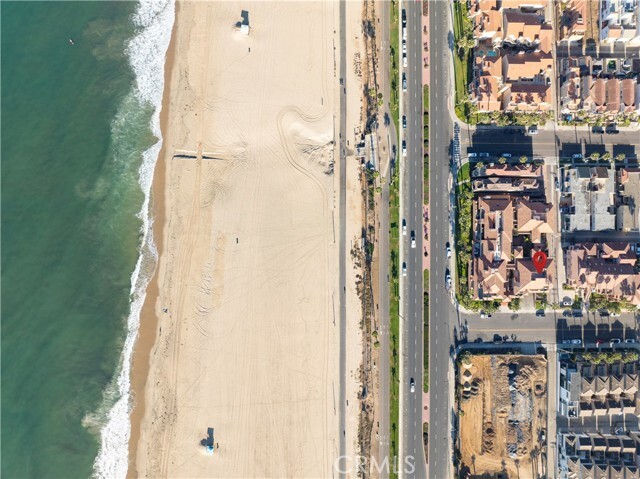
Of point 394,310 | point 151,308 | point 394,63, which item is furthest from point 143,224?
point 394,63

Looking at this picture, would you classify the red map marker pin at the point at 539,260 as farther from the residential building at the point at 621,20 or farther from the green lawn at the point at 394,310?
the residential building at the point at 621,20

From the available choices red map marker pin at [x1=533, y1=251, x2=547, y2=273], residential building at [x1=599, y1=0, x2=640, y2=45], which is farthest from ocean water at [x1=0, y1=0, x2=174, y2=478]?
residential building at [x1=599, y1=0, x2=640, y2=45]

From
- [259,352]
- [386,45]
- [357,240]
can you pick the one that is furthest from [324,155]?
[259,352]

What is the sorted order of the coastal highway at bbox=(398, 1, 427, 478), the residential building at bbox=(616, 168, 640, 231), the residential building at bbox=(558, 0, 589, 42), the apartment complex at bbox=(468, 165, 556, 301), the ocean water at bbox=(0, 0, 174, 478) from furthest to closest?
the residential building at bbox=(558, 0, 589, 42)
the residential building at bbox=(616, 168, 640, 231)
the coastal highway at bbox=(398, 1, 427, 478)
the ocean water at bbox=(0, 0, 174, 478)
the apartment complex at bbox=(468, 165, 556, 301)

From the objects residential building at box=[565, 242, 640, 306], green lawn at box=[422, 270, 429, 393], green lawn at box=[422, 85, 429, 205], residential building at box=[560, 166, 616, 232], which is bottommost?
green lawn at box=[422, 270, 429, 393]

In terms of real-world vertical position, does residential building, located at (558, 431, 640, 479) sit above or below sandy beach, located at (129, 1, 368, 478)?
below

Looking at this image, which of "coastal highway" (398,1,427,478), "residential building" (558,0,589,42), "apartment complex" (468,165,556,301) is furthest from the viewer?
"residential building" (558,0,589,42)

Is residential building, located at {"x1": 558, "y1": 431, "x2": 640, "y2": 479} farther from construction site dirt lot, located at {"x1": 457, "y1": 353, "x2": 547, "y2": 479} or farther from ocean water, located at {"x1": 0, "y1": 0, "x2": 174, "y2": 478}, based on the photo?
ocean water, located at {"x1": 0, "y1": 0, "x2": 174, "y2": 478}

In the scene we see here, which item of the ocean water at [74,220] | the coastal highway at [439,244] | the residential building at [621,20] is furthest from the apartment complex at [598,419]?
the ocean water at [74,220]

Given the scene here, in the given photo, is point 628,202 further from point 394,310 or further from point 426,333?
point 394,310
